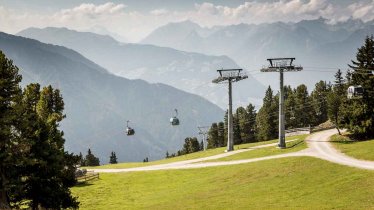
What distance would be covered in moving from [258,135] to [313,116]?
1865 cm

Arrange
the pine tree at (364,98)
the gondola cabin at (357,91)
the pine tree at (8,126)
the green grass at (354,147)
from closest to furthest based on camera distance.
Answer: the pine tree at (8,126)
the green grass at (354,147)
the gondola cabin at (357,91)
the pine tree at (364,98)

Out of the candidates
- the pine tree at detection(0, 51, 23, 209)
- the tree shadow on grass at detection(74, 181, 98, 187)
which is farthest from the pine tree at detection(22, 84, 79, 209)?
the tree shadow on grass at detection(74, 181, 98, 187)

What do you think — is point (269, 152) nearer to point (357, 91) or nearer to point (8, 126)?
point (357, 91)

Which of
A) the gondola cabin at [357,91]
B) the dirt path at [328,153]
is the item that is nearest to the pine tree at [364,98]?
the gondola cabin at [357,91]

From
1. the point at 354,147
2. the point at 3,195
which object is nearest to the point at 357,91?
the point at 354,147

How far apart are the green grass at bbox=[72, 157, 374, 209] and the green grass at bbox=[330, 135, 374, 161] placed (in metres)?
4.97

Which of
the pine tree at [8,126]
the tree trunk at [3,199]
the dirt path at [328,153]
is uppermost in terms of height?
the pine tree at [8,126]

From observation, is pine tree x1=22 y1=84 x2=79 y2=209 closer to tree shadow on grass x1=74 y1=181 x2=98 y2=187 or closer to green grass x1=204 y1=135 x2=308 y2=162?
tree shadow on grass x1=74 y1=181 x2=98 y2=187

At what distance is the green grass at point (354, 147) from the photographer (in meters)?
48.6

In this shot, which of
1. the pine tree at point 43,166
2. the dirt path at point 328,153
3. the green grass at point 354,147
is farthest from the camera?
the green grass at point 354,147

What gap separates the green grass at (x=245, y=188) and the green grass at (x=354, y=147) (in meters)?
4.97

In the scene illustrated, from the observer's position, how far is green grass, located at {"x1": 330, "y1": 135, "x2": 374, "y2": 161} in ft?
159

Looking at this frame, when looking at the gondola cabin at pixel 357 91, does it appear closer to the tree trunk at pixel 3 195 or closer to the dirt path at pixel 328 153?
the dirt path at pixel 328 153

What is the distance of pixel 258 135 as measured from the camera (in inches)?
5177
